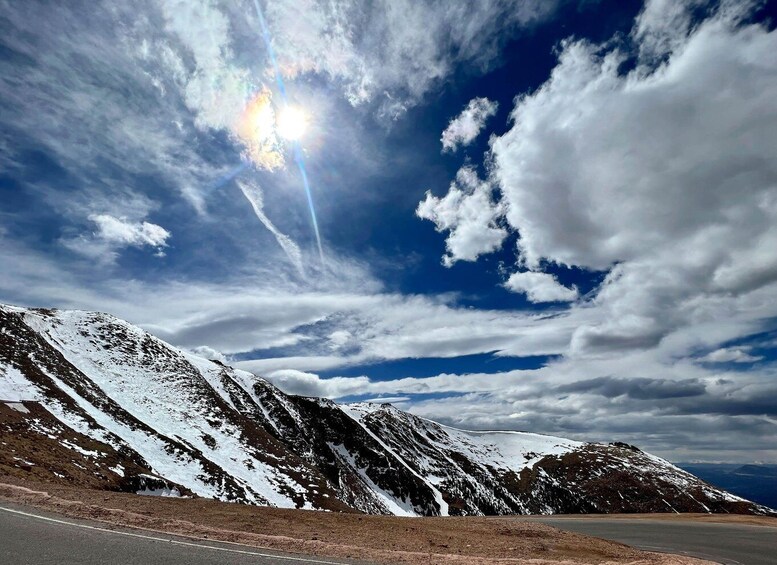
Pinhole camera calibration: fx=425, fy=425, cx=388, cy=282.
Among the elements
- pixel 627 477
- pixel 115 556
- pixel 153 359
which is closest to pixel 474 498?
pixel 627 477

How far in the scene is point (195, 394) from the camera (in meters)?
78.4

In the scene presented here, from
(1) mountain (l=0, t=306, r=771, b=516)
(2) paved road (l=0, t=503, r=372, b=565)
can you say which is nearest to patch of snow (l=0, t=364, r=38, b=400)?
(1) mountain (l=0, t=306, r=771, b=516)

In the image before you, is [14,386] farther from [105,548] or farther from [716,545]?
[716,545]

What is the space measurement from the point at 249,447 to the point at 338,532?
57586 mm

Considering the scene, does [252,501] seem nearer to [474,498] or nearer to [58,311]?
[58,311]

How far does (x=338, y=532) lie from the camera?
1709 centimetres

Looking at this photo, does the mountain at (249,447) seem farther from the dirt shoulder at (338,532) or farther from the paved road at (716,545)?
the paved road at (716,545)

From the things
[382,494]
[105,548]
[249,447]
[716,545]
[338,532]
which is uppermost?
[249,447]

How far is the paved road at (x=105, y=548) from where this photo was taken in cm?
1002

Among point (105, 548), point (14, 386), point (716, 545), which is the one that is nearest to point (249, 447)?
point (14, 386)

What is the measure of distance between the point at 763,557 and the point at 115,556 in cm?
2926

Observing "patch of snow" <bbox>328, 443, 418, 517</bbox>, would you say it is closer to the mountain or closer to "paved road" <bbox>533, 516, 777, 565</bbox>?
the mountain

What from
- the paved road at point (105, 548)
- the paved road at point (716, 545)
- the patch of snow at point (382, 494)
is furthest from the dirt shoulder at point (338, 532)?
the patch of snow at point (382, 494)

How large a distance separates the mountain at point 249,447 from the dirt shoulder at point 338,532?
9980mm
